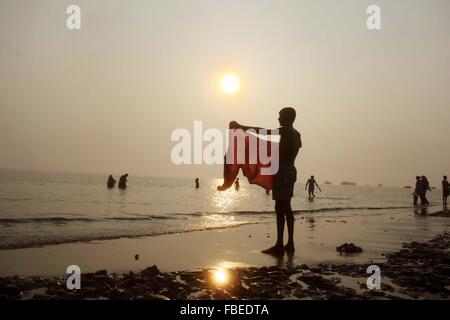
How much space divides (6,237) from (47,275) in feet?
18.8

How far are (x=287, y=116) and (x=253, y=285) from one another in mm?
3662

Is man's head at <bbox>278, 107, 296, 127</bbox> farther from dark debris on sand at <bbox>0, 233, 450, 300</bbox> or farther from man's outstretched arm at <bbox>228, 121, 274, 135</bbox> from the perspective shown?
dark debris on sand at <bbox>0, 233, 450, 300</bbox>

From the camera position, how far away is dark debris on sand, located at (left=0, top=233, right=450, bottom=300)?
462 centimetres

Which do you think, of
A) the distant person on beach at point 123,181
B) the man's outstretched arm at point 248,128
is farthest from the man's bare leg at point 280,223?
the distant person on beach at point 123,181

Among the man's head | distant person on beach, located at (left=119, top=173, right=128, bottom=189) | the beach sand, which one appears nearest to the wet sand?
the beach sand

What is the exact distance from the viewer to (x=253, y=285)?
16.8 ft

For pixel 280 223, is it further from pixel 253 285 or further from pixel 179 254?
pixel 253 285

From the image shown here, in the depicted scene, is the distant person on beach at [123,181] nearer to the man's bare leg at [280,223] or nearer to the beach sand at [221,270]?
the beach sand at [221,270]

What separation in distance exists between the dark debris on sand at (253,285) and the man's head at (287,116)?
277 cm

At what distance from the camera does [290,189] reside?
24.9 ft

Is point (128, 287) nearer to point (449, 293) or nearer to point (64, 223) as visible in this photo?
point (449, 293)

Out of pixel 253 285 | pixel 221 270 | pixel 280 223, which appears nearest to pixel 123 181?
pixel 280 223

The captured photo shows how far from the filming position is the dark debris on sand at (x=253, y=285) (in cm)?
462
